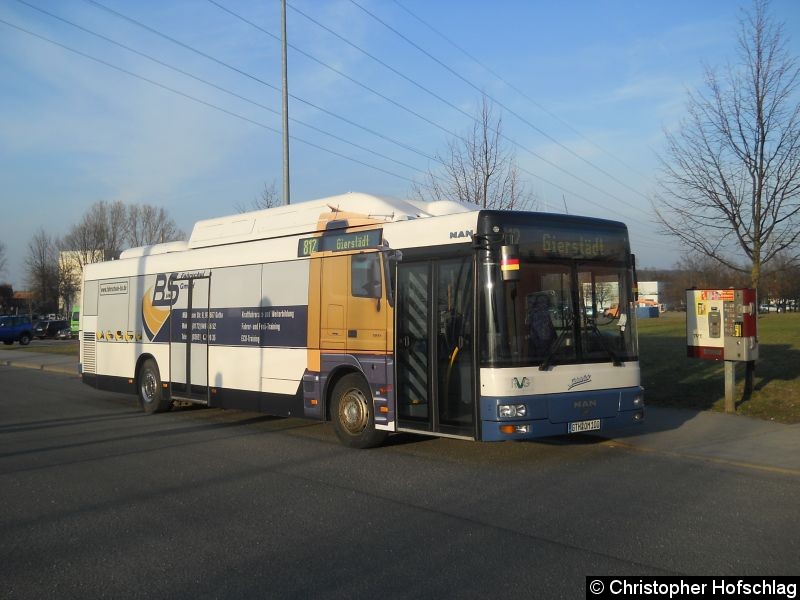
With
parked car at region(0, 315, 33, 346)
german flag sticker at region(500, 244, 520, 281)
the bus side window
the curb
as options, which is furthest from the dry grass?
parked car at region(0, 315, 33, 346)

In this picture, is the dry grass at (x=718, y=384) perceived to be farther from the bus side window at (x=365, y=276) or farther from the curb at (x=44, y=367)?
the curb at (x=44, y=367)

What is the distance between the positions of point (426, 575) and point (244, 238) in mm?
8358

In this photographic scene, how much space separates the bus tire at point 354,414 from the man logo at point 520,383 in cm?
220

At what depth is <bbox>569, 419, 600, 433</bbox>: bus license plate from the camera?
340 inches

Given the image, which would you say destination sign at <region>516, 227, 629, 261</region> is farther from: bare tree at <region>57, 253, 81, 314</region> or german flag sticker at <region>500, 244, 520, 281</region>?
bare tree at <region>57, 253, 81, 314</region>

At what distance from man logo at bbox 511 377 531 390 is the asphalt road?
104 centimetres

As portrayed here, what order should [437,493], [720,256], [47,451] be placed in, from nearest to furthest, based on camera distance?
[437,493]
[47,451]
[720,256]

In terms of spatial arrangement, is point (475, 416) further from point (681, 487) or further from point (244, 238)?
point (244, 238)

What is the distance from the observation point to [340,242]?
1052cm

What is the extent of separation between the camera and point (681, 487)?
7836 millimetres

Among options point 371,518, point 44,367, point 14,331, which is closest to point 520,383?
point 371,518

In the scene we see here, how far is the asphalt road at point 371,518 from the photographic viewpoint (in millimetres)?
5195

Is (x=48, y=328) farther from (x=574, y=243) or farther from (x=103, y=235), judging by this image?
(x=574, y=243)

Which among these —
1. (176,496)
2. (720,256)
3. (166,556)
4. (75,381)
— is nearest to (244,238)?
(176,496)
